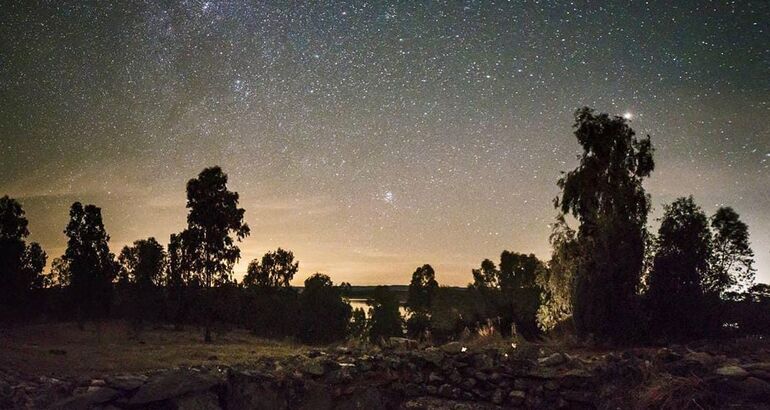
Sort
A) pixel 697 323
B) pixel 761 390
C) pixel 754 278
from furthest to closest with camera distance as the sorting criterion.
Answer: pixel 754 278
pixel 697 323
pixel 761 390

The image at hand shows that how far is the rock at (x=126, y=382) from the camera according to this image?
8211 millimetres

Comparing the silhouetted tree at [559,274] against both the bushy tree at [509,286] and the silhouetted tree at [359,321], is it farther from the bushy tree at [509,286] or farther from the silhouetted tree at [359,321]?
the silhouetted tree at [359,321]

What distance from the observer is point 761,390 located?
6.59 meters

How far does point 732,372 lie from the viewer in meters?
6.86

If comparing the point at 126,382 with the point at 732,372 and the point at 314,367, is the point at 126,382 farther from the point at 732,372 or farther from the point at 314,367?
the point at 732,372

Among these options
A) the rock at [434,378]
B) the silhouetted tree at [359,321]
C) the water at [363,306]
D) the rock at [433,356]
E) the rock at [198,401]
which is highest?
the rock at [433,356]

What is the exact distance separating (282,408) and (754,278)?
73.7 ft

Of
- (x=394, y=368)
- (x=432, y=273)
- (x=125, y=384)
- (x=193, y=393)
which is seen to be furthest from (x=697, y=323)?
(x=432, y=273)

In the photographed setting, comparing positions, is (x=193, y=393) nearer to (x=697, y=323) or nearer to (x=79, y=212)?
(x=697, y=323)

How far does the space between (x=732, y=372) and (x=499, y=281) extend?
61.2m

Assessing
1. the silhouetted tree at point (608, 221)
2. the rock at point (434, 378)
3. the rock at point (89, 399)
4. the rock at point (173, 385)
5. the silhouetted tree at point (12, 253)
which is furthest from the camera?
the silhouetted tree at point (12, 253)

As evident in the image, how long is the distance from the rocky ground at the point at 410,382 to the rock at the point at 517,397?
2cm

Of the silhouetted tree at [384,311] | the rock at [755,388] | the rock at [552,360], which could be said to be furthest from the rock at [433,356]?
the silhouetted tree at [384,311]

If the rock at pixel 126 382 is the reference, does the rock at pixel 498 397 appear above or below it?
below
